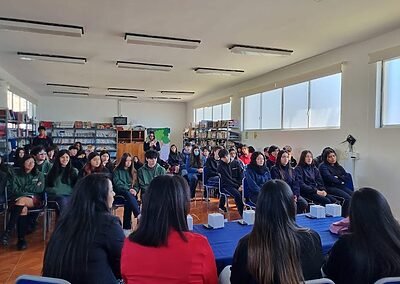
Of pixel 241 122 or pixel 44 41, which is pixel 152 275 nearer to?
pixel 44 41

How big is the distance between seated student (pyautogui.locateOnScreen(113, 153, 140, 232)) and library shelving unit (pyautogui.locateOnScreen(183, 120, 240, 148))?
4867 millimetres

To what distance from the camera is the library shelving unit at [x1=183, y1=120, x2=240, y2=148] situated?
995cm

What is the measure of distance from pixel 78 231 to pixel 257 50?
16.0 ft

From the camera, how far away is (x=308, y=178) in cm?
520

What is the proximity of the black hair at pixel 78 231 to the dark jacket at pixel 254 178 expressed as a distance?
128 inches

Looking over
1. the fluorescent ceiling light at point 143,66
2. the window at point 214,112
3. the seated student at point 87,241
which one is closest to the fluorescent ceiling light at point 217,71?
the fluorescent ceiling light at point 143,66

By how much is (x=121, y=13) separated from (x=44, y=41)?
1.96 m

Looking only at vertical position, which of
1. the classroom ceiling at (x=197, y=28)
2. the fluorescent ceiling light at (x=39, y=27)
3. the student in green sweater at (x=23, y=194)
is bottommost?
the student in green sweater at (x=23, y=194)

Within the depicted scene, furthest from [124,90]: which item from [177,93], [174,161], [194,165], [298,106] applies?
→ [298,106]

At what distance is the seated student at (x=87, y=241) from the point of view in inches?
64.7

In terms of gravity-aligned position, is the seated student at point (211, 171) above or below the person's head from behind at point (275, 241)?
below

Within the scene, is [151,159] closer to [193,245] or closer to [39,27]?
[39,27]

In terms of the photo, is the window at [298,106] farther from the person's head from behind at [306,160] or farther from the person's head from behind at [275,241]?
the person's head from behind at [275,241]

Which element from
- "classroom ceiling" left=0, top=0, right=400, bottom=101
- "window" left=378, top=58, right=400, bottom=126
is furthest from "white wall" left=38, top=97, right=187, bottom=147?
"window" left=378, top=58, right=400, bottom=126
